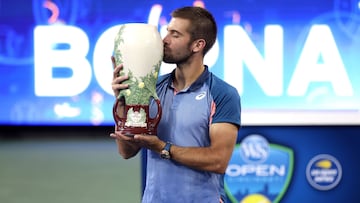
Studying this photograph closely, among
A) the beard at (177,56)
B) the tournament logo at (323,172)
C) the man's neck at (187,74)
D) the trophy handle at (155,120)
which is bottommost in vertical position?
the tournament logo at (323,172)

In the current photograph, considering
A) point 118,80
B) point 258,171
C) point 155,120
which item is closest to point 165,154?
point 155,120

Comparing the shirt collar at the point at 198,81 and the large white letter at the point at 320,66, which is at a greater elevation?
the large white letter at the point at 320,66

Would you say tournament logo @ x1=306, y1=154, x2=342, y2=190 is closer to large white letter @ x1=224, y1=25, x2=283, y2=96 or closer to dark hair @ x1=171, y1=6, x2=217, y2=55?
dark hair @ x1=171, y1=6, x2=217, y2=55

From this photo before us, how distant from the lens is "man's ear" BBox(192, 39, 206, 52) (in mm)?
1602

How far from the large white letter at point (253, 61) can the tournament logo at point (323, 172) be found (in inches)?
76.8

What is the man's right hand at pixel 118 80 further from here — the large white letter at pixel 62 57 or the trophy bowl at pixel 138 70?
the large white letter at pixel 62 57

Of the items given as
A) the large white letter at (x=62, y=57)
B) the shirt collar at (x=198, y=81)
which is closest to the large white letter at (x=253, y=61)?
the large white letter at (x=62, y=57)

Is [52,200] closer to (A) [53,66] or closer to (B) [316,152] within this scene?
(A) [53,66]

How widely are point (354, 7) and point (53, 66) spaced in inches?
97.5

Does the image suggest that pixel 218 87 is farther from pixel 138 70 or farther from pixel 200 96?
pixel 138 70

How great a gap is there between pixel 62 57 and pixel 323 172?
106 inches

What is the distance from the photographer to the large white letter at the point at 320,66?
14.9ft

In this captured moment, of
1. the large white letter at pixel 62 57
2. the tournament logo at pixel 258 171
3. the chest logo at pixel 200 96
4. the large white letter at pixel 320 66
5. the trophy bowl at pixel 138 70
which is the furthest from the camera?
the large white letter at pixel 62 57

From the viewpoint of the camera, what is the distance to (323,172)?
2.68 m
